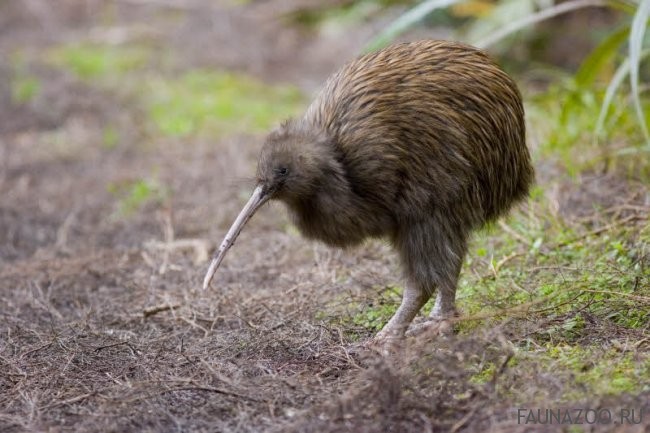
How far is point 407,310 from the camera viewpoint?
4.12 metres

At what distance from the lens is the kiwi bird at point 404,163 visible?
3.95m

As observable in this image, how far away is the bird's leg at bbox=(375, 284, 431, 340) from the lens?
409 cm

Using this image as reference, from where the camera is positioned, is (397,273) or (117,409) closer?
(117,409)

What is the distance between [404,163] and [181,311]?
1400mm

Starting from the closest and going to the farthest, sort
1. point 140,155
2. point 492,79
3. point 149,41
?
1. point 492,79
2. point 140,155
3. point 149,41

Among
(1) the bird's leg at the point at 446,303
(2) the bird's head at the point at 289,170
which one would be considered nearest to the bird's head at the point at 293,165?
(2) the bird's head at the point at 289,170

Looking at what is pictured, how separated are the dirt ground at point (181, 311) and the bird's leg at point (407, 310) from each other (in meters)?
0.19

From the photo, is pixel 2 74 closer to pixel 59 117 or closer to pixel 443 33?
pixel 59 117

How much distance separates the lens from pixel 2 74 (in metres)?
10.5

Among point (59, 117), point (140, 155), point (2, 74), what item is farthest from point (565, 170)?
point (2, 74)

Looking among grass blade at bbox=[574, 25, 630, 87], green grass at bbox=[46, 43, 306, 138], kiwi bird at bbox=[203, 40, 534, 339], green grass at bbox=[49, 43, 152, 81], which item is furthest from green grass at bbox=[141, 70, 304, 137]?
kiwi bird at bbox=[203, 40, 534, 339]

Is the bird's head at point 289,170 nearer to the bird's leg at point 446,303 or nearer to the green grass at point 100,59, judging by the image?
the bird's leg at point 446,303

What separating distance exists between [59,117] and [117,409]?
6159 millimetres

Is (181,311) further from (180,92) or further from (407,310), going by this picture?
(180,92)
